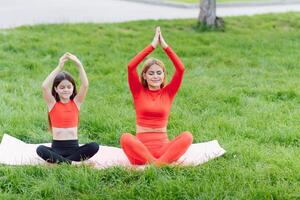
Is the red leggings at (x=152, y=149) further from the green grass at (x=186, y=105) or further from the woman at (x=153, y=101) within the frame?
the green grass at (x=186, y=105)

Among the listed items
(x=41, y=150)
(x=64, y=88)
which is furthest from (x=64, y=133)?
(x=64, y=88)

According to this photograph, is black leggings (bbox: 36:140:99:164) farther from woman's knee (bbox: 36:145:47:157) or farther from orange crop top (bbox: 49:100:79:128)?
orange crop top (bbox: 49:100:79:128)

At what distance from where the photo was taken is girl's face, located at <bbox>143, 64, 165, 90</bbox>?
4742mm

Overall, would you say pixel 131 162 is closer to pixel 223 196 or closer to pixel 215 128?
pixel 223 196

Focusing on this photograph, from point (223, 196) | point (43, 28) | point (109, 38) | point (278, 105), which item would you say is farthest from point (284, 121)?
point (43, 28)

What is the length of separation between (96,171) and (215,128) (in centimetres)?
168

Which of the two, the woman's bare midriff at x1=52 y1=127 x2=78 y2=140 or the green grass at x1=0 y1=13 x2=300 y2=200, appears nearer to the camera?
the green grass at x1=0 y1=13 x2=300 y2=200

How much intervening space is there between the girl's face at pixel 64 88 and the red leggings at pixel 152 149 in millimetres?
597

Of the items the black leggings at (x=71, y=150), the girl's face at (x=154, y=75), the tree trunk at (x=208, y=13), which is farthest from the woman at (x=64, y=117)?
the tree trunk at (x=208, y=13)

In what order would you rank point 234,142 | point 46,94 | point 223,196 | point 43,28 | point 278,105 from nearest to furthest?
point 223,196 < point 46,94 < point 234,142 < point 278,105 < point 43,28

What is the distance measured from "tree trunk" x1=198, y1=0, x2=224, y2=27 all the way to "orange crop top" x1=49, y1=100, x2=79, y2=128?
6.91 metres

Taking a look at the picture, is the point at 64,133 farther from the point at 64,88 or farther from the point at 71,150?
the point at 64,88

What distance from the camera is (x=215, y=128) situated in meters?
5.63

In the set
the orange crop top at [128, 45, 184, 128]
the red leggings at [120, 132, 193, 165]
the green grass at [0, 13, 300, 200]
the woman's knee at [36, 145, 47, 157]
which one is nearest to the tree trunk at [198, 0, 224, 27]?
the green grass at [0, 13, 300, 200]
